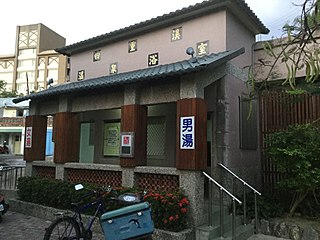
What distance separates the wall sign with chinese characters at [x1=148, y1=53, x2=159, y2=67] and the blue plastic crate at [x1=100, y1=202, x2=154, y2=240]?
236 inches

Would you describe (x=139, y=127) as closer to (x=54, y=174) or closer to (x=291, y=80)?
(x=54, y=174)

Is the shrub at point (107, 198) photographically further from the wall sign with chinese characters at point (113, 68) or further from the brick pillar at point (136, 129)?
the wall sign with chinese characters at point (113, 68)

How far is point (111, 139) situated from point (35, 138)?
2.72 meters

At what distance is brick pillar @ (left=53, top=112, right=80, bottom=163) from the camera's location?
29.5ft

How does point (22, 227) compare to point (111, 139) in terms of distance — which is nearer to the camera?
point (22, 227)

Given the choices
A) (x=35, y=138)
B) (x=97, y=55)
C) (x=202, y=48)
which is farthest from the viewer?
(x=97, y=55)

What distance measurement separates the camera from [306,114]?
339 inches

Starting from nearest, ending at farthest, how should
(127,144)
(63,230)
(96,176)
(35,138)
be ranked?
(63,230), (127,144), (96,176), (35,138)

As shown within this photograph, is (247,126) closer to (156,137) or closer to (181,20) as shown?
(156,137)

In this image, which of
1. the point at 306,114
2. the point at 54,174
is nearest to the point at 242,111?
the point at 306,114

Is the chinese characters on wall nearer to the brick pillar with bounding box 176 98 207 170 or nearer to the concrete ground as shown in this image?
the brick pillar with bounding box 176 98 207 170

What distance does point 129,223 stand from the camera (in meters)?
4.89

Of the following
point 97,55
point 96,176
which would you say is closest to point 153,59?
point 97,55

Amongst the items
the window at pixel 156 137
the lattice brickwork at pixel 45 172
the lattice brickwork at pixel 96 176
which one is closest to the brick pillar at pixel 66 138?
the lattice brickwork at pixel 96 176
